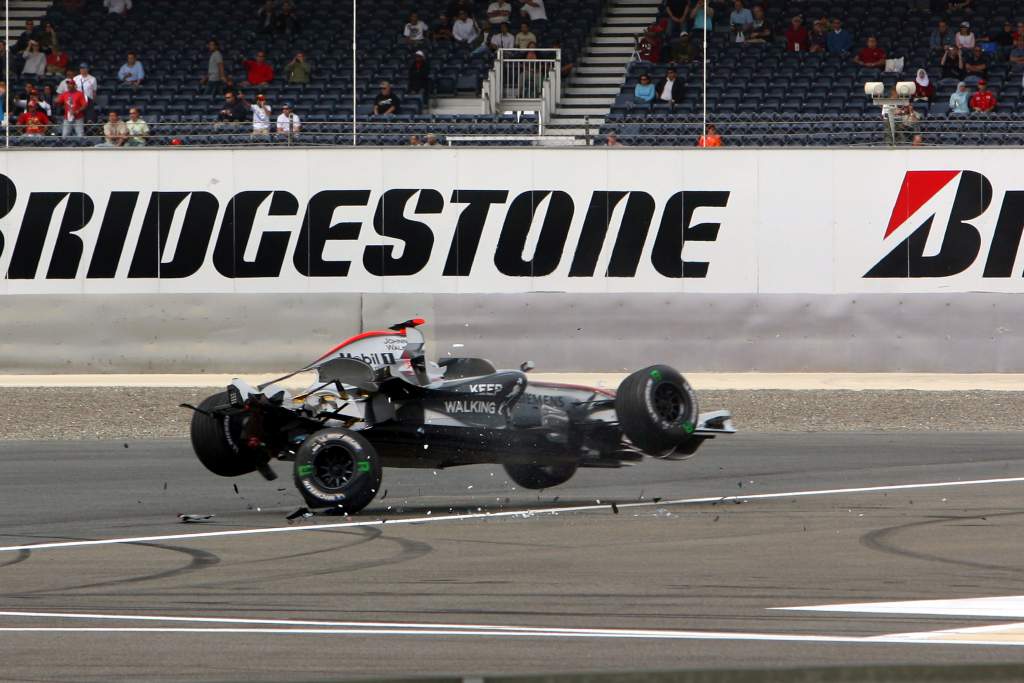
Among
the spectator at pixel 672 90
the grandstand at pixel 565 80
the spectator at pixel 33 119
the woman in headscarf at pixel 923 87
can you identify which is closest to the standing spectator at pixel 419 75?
the grandstand at pixel 565 80

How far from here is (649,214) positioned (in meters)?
21.9

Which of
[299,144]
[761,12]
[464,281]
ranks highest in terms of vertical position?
[761,12]

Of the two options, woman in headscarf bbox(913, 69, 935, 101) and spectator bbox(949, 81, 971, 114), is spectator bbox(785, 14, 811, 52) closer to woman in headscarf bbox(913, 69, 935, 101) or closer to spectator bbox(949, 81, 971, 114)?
woman in headscarf bbox(913, 69, 935, 101)

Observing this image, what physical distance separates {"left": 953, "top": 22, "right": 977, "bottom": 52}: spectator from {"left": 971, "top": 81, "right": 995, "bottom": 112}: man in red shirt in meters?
1.60

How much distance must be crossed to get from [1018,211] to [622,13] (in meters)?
9.14

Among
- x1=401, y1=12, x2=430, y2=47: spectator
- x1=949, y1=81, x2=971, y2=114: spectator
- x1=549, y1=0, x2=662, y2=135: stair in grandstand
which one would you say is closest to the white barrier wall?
x1=949, y1=81, x2=971, y2=114: spectator

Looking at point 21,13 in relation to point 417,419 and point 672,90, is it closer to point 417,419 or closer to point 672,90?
point 672,90

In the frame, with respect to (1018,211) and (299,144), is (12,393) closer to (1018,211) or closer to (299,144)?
(299,144)

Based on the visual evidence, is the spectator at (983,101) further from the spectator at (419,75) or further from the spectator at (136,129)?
the spectator at (136,129)

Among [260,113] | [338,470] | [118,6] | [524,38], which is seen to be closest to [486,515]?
[338,470]

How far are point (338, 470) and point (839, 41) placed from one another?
55.5 ft

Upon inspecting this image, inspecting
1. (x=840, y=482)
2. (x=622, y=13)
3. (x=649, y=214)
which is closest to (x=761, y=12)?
(x=622, y=13)

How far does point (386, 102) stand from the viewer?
79.4 ft

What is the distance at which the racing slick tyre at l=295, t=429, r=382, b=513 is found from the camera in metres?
10.5
